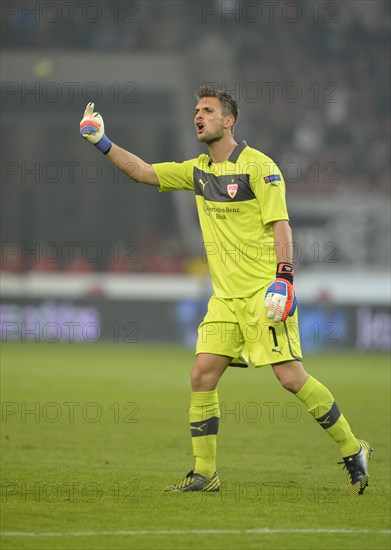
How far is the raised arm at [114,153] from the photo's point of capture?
7.15 metres

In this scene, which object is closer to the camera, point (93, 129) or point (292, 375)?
point (292, 375)

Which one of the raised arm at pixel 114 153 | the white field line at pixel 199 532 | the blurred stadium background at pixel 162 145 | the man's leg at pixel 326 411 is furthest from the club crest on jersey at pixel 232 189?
the blurred stadium background at pixel 162 145

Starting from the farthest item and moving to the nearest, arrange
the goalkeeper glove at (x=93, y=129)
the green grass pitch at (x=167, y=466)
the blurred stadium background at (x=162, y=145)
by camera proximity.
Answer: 1. the blurred stadium background at (x=162, y=145)
2. the goalkeeper glove at (x=93, y=129)
3. the green grass pitch at (x=167, y=466)

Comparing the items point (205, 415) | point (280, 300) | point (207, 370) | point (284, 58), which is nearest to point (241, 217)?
point (280, 300)

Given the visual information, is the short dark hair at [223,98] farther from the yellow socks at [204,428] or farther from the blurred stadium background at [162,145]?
the blurred stadium background at [162,145]

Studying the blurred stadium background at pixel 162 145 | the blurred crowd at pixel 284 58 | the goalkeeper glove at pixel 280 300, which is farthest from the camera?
the blurred crowd at pixel 284 58

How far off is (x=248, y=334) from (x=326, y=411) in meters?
0.67

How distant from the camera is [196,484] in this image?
6.80m

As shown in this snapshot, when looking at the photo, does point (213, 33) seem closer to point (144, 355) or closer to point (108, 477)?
point (144, 355)

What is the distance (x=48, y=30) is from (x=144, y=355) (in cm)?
1035

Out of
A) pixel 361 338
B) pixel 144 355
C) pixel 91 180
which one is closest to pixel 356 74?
pixel 91 180

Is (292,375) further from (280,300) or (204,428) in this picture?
(204,428)

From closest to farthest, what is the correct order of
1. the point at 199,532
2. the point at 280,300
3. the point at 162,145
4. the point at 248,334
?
the point at 199,532
the point at 280,300
the point at 248,334
the point at 162,145

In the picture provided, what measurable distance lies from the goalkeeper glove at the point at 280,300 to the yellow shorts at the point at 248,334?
0.47 ft
